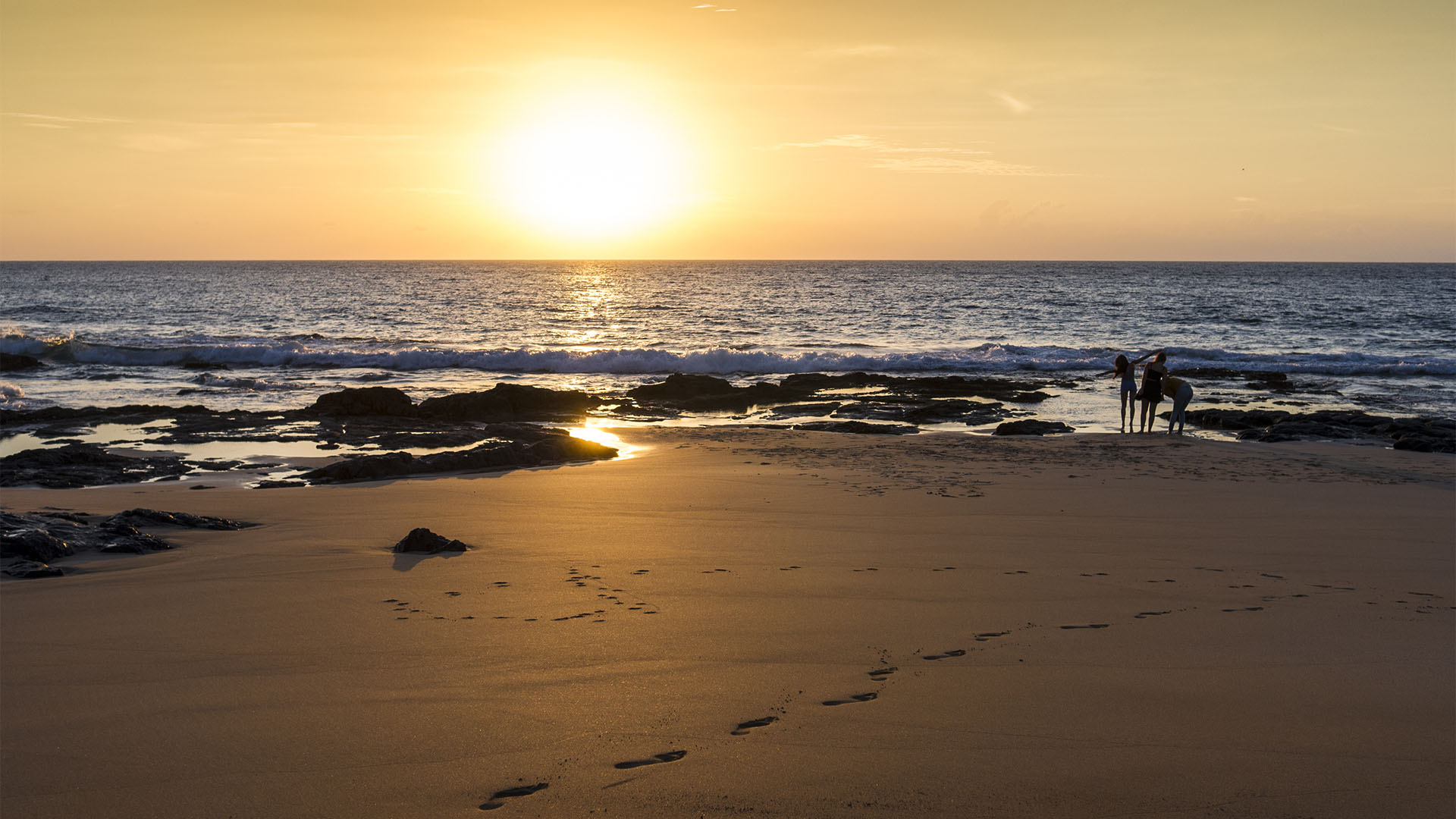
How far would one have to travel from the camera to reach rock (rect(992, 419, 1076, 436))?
44.0ft

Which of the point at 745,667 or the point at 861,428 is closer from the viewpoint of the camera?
the point at 745,667

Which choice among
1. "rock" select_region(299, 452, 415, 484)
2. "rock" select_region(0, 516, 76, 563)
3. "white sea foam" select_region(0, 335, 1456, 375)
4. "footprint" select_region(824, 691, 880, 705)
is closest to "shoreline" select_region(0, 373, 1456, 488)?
"rock" select_region(299, 452, 415, 484)

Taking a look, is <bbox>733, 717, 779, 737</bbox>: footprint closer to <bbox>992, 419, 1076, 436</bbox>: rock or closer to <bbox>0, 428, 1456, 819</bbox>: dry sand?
<bbox>0, 428, 1456, 819</bbox>: dry sand

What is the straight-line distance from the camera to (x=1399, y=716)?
354 cm

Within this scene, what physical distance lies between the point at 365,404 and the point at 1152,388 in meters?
12.5

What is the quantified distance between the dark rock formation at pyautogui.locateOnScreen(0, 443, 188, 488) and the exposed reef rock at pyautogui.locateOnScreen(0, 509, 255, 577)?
2.54 m

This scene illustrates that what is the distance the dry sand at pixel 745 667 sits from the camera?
2.96 m

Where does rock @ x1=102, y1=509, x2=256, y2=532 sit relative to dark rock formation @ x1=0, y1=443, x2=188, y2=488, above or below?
above

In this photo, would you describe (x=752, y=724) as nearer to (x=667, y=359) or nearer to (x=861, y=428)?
(x=861, y=428)

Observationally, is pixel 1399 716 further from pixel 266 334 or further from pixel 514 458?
pixel 266 334

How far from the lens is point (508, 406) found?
15.7 meters

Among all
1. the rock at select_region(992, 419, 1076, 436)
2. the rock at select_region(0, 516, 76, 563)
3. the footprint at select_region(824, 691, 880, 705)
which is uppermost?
the rock at select_region(0, 516, 76, 563)

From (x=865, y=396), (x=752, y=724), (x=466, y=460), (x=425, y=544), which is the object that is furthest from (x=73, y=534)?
(x=865, y=396)

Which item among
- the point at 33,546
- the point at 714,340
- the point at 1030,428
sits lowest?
the point at 1030,428
